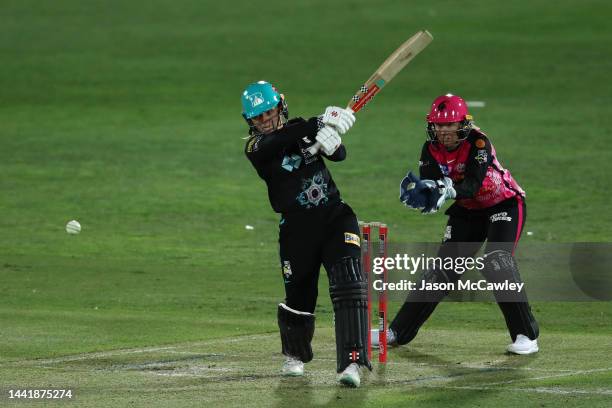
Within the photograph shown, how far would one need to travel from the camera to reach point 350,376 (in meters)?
9.25

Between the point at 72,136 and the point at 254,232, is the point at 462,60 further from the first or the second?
the point at 254,232

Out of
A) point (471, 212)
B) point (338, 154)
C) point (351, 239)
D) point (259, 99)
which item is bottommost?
point (351, 239)

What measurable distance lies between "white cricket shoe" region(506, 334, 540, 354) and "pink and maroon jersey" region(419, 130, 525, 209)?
1.18 m

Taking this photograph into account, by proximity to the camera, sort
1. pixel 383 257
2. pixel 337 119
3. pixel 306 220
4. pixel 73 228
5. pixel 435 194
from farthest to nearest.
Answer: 1. pixel 73 228
2. pixel 435 194
3. pixel 383 257
4. pixel 306 220
5. pixel 337 119

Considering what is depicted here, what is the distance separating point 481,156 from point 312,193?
178cm

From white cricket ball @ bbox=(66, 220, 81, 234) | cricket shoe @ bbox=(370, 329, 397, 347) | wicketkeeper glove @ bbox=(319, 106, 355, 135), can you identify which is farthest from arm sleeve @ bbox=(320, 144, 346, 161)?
white cricket ball @ bbox=(66, 220, 81, 234)

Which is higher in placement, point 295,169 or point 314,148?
point 314,148

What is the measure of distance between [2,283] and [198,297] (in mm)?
2421

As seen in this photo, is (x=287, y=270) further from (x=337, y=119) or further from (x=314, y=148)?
(x=337, y=119)

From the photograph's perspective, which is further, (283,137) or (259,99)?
(259,99)

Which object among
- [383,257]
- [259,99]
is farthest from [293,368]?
[259,99]

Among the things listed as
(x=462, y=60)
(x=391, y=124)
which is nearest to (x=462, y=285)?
(x=391, y=124)

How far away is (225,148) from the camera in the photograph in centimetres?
2753

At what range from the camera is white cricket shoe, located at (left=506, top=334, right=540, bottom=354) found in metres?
10.7
